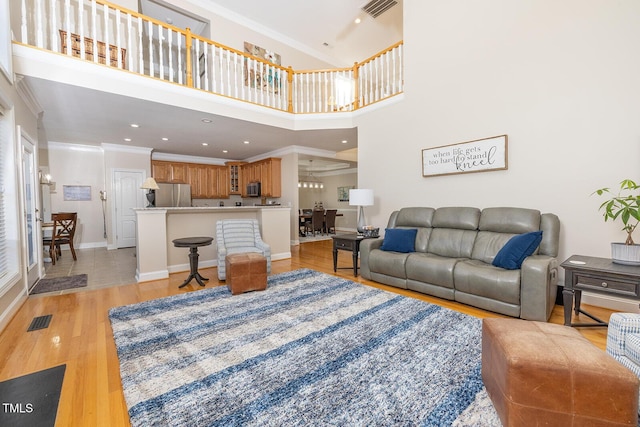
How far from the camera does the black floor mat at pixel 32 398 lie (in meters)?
1.35

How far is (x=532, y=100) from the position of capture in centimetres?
309

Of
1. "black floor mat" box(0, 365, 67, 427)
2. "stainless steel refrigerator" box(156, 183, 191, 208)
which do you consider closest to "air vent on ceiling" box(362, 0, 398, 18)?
"stainless steel refrigerator" box(156, 183, 191, 208)

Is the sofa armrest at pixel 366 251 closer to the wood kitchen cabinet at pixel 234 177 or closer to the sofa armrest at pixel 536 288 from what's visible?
the sofa armrest at pixel 536 288


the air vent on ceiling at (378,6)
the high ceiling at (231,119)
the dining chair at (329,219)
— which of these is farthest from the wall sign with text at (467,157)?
the dining chair at (329,219)

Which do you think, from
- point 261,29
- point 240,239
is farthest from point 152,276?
point 261,29

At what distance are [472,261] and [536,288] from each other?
70 cm

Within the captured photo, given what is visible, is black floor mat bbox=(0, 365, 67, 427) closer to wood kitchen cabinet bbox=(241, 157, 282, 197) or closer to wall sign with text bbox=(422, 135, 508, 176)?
wall sign with text bbox=(422, 135, 508, 176)

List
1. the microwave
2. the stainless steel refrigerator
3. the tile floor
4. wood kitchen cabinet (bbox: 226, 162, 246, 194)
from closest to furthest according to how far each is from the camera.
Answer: the tile floor, the stainless steel refrigerator, the microwave, wood kitchen cabinet (bbox: 226, 162, 246, 194)

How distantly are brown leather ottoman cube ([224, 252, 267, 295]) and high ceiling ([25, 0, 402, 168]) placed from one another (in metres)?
2.63

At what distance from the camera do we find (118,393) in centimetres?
155

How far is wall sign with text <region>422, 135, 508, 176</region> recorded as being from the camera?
3340 millimetres

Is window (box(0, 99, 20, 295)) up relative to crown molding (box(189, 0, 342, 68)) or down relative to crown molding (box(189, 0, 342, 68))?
down

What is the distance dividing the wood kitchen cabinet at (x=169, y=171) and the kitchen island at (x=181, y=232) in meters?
3.78

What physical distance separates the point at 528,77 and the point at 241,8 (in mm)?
5530
